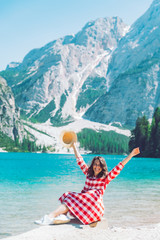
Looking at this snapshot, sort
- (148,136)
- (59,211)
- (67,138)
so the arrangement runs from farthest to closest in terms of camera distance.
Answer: (148,136), (67,138), (59,211)

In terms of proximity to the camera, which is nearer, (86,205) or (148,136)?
(86,205)

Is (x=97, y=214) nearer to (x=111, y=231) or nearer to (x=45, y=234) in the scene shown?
(x=111, y=231)

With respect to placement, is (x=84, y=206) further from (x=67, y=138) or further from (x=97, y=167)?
(x=67, y=138)

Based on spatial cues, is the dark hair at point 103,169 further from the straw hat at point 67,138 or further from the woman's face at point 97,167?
the straw hat at point 67,138

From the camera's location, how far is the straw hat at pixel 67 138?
11398 mm

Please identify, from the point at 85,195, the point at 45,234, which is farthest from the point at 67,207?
the point at 45,234

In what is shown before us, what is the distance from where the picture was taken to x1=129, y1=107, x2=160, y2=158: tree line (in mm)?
115912

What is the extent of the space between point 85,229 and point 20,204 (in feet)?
37.0

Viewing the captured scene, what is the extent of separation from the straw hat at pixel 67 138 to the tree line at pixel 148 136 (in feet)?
345

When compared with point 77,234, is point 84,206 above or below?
above

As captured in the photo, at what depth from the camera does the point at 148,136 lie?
397 ft

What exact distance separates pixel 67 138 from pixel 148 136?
113m

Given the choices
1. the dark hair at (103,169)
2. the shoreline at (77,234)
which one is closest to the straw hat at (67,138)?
the dark hair at (103,169)

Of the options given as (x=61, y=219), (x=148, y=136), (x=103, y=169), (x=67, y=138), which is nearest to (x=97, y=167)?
(x=103, y=169)
